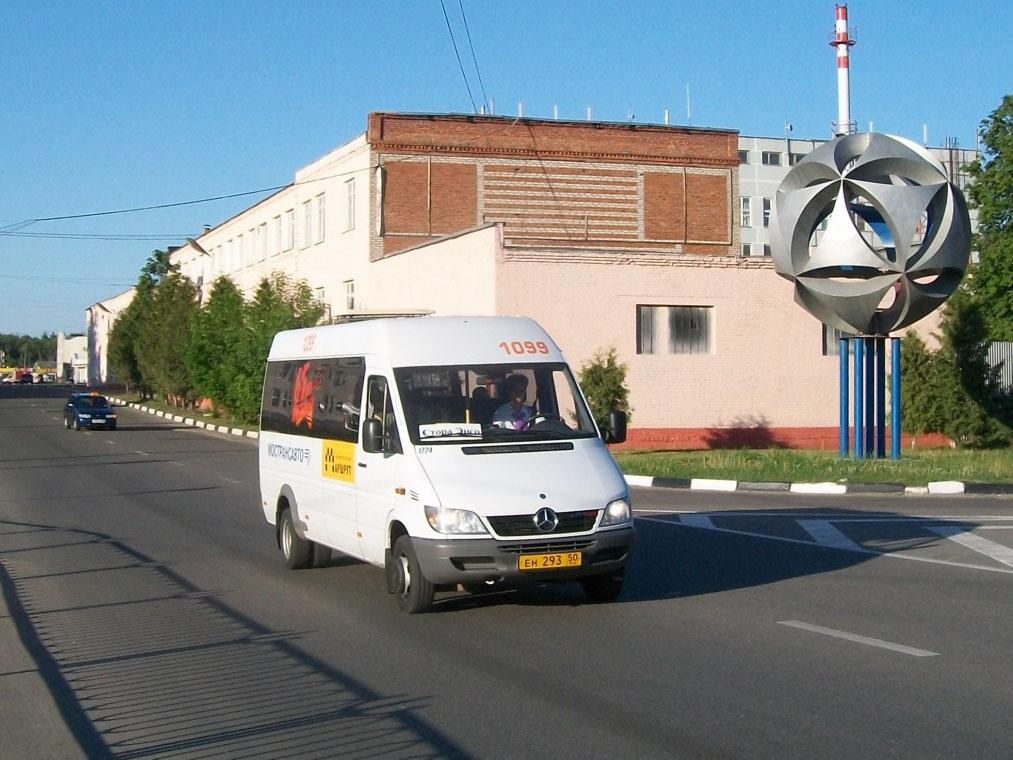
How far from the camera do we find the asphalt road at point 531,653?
634cm

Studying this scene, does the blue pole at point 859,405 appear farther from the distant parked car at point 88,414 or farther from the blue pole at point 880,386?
the distant parked car at point 88,414

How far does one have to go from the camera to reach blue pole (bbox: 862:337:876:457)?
79.8ft

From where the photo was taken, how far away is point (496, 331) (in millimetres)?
10820

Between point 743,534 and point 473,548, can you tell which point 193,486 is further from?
point 473,548

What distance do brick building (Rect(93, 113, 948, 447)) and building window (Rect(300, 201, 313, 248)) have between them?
21 centimetres

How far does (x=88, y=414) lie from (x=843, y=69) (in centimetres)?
3314

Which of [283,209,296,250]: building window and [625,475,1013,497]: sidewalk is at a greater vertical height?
[283,209,296,250]: building window

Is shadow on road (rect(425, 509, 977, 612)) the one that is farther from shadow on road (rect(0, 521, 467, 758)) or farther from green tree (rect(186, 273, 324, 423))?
green tree (rect(186, 273, 324, 423))

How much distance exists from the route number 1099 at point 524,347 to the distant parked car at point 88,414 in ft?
125

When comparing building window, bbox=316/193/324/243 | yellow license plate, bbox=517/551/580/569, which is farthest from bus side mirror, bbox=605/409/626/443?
building window, bbox=316/193/324/243

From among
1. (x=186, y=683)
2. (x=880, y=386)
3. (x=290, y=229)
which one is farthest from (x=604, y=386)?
(x=290, y=229)

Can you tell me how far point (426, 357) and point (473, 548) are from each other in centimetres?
200

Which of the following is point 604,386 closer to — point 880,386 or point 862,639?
point 880,386

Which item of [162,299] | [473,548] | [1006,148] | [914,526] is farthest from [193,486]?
[162,299]
